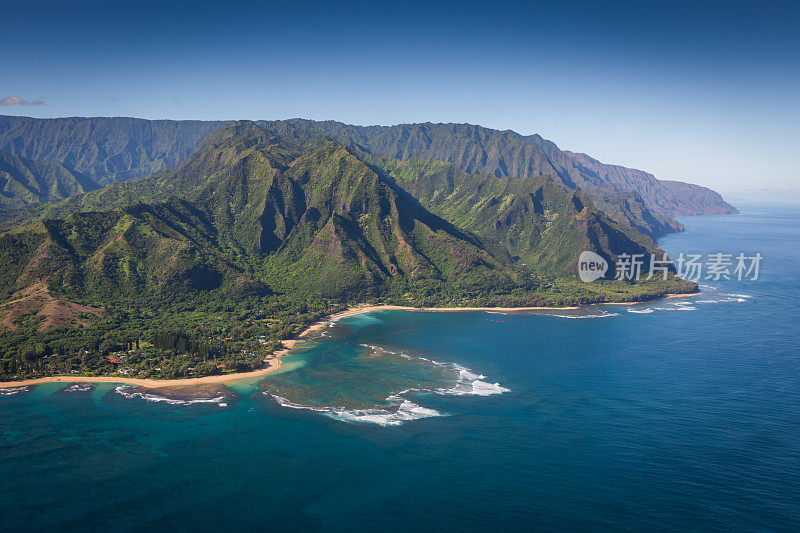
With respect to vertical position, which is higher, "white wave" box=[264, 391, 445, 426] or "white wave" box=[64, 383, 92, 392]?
"white wave" box=[264, 391, 445, 426]

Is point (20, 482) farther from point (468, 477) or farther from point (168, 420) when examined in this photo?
point (468, 477)

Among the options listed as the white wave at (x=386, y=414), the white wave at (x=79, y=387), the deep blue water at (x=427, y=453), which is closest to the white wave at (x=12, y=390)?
the deep blue water at (x=427, y=453)

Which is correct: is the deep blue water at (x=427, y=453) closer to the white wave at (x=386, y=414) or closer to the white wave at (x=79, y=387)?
the white wave at (x=386, y=414)

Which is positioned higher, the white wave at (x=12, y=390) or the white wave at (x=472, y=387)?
the white wave at (x=472, y=387)

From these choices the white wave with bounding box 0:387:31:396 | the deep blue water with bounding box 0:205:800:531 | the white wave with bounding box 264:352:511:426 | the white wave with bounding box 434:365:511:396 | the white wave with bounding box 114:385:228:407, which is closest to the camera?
the deep blue water with bounding box 0:205:800:531

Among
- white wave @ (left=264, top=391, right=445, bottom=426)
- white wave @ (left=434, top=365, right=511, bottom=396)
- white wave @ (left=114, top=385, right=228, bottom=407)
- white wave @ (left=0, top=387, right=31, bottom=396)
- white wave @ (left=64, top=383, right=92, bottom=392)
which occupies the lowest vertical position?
white wave @ (left=0, top=387, right=31, bottom=396)

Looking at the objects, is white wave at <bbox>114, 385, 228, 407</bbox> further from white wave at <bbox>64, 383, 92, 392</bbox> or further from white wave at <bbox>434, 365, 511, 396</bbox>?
white wave at <bbox>434, 365, 511, 396</bbox>

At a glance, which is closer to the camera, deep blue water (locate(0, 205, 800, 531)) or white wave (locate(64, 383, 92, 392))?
deep blue water (locate(0, 205, 800, 531))

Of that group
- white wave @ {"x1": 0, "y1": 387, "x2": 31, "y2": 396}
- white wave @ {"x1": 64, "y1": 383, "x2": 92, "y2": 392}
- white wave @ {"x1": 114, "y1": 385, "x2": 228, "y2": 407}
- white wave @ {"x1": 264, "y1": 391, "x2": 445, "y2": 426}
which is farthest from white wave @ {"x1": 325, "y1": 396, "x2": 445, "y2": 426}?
white wave @ {"x1": 0, "y1": 387, "x2": 31, "y2": 396}

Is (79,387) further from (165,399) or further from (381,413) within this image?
(381,413)
